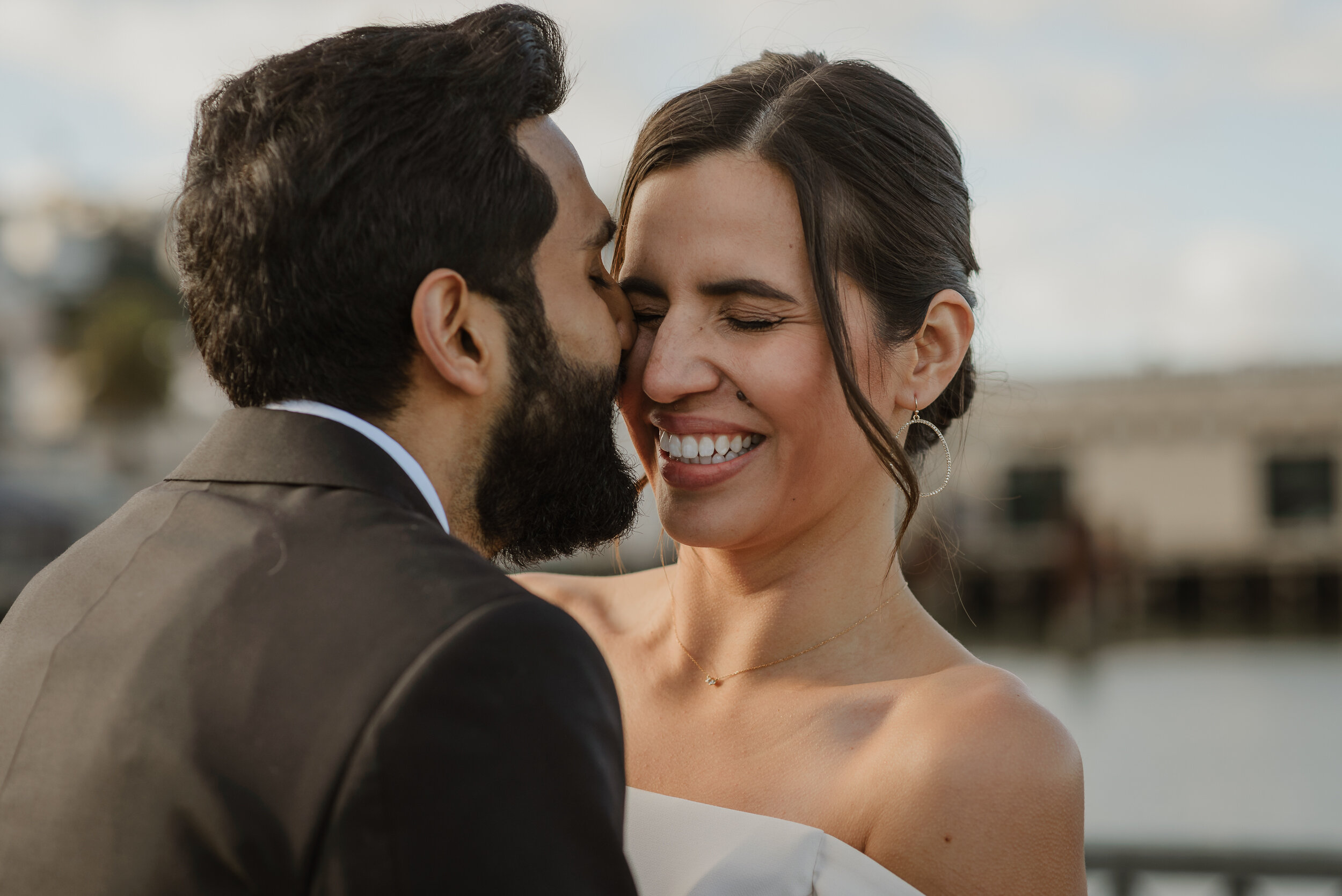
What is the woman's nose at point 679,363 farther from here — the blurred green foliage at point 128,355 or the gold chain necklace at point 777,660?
the blurred green foliage at point 128,355

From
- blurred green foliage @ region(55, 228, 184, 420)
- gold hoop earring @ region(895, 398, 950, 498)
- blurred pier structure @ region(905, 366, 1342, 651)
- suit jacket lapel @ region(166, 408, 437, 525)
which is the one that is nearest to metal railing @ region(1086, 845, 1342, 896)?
gold hoop earring @ region(895, 398, 950, 498)

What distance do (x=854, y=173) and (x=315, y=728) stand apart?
155cm

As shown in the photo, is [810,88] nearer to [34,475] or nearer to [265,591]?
[265,591]

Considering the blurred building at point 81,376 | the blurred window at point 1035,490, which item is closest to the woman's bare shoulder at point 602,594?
the blurred building at point 81,376

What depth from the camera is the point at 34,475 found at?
28.1m

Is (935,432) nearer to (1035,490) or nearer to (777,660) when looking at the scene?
(777,660)

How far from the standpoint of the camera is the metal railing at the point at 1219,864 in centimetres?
371

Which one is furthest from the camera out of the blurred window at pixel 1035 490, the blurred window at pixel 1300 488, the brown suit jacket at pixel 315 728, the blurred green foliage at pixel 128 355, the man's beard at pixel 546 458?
the blurred green foliage at pixel 128 355

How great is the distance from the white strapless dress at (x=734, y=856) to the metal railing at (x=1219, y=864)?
6.35 ft

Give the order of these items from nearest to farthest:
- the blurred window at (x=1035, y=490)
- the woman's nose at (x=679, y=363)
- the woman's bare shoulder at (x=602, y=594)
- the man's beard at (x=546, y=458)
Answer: the man's beard at (x=546, y=458), the woman's nose at (x=679, y=363), the woman's bare shoulder at (x=602, y=594), the blurred window at (x=1035, y=490)

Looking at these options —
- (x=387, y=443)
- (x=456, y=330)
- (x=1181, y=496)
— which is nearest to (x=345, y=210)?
(x=456, y=330)

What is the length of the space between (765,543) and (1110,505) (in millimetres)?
30723

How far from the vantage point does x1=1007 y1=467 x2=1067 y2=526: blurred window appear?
32.6 meters

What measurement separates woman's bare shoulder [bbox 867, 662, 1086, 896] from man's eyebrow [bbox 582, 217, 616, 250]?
1.03m
